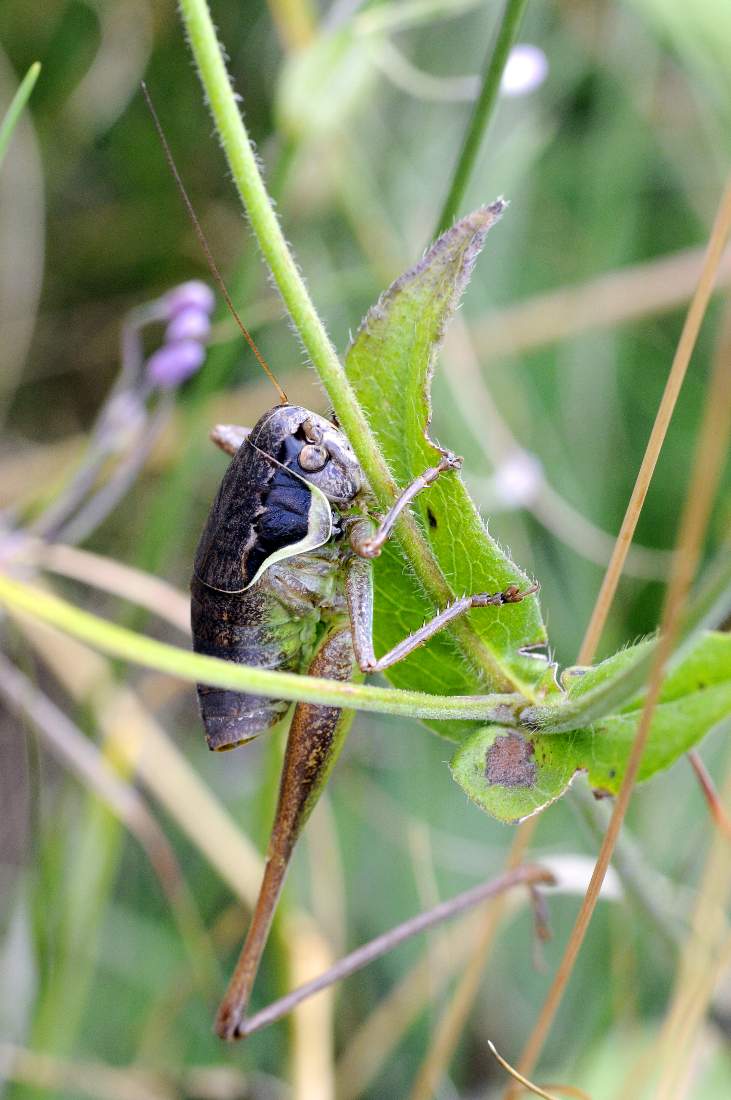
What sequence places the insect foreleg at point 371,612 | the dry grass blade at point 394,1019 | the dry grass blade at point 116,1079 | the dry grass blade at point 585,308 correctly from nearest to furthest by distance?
the insect foreleg at point 371,612, the dry grass blade at point 116,1079, the dry grass blade at point 394,1019, the dry grass blade at point 585,308

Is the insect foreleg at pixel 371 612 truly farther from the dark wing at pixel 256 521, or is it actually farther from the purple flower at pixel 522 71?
the purple flower at pixel 522 71

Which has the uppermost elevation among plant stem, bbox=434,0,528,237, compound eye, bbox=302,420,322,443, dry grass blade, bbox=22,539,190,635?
plant stem, bbox=434,0,528,237

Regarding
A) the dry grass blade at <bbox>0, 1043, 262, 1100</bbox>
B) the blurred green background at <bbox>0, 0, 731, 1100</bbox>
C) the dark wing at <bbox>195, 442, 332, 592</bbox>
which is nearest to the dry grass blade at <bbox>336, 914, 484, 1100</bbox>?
the blurred green background at <bbox>0, 0, 731, 1100</bbox>

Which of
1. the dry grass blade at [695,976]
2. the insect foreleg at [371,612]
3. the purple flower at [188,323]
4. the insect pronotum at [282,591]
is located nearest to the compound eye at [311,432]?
the insect pronotum at [282,591]

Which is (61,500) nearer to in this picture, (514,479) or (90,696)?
(90,696)

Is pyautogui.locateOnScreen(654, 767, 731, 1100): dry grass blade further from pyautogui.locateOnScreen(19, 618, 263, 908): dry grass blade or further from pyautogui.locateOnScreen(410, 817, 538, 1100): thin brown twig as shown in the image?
pyautogui.locateOnScreen(19, 618, 263, 908): dry grass blade

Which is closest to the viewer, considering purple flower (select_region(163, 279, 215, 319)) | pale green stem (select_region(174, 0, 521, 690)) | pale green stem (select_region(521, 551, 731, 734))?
Answer: pale green stem (select_region(521, 551, 731, 734))

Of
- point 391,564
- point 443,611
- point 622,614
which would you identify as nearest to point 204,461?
point 622,614

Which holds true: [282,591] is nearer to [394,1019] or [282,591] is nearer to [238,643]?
[238,643]
